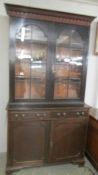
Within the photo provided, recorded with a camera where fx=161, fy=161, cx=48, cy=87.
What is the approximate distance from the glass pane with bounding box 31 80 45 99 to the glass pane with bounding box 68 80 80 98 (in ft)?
1.45

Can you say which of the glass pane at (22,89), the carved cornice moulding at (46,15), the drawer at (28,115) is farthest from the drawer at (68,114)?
the carved cornice moulding at (46,15)

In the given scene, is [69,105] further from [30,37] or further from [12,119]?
[30,37]

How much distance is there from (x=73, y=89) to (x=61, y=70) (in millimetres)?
364

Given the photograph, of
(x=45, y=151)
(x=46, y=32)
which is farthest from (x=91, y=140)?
(x=46, y=32)

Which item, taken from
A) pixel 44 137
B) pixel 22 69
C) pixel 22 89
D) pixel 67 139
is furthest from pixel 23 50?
pixel 67 139

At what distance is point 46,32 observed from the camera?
2248mm

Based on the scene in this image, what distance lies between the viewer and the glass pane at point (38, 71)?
2.34 m

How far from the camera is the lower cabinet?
2.20m

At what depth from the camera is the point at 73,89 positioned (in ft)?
8.35

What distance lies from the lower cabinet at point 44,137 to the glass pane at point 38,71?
1.69ft

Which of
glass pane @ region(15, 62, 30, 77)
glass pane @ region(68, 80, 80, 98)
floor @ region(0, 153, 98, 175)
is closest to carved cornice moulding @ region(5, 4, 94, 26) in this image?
glass pane @ region(15, 62, 30, 77)

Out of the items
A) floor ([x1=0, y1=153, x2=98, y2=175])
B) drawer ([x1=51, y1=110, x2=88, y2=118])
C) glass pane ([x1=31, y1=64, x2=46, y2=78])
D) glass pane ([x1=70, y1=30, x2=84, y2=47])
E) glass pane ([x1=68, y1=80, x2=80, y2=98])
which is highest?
glass pane ([x1=70, y1=30, x2=84, y2=47])

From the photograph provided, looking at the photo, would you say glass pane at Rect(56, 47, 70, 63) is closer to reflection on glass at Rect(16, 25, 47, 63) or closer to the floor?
reflection on glass at Rect(16, 25, 47, 63)

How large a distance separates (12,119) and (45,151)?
0.70m
